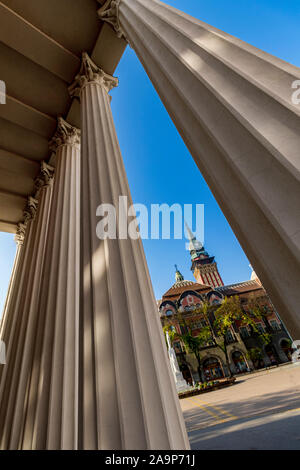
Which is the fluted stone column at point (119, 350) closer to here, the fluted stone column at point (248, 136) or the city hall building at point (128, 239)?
the city hall building at point (128, 239)

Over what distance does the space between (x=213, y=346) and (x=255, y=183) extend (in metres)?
54.0

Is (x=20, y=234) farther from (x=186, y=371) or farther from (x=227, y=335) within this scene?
(x=227, y=335)

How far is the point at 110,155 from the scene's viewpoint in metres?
5.02

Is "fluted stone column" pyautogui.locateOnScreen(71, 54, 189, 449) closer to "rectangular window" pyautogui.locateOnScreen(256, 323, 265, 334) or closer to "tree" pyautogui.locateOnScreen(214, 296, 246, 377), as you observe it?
"tree" pyautogui.locateOnScreen(214, 296, 246, 377)

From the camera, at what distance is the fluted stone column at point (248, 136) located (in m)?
1.76

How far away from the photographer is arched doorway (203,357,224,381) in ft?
148

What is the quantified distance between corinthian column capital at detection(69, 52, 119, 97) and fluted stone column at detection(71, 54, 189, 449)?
5.02m

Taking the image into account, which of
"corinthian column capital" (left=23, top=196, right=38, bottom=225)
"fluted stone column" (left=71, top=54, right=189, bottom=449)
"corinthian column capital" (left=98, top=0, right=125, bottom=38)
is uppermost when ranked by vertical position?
"corinthian column capital" (left=23, top=196, right=38, bottom=225)

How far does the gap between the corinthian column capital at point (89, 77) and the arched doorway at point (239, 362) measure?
54.6 metres

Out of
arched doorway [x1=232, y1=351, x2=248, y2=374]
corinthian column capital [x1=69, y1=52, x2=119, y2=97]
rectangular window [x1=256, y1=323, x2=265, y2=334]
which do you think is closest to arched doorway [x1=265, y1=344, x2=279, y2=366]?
rectangular window [x1=256, y1=323, x2=265, y2=334]

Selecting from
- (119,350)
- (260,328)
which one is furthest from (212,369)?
(119,350)

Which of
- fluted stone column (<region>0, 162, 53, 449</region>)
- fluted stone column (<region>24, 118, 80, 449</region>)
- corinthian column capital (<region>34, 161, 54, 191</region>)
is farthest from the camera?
corinthian column capital (<region>34, 161, 54, 191</region>)

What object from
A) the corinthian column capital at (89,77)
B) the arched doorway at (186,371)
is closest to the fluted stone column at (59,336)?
the corinthian column capital at (89,77)

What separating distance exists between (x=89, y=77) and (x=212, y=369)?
53399mm
